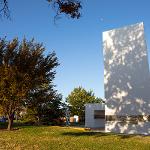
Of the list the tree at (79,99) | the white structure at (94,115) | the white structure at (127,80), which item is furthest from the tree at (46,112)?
the tree at (79,99)

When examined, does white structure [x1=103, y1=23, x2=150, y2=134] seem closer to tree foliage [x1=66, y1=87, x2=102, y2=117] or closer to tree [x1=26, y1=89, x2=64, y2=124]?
tree [x1=26, y1=89, x2=64, y2=124]

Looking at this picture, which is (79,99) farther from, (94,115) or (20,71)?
(20,71)

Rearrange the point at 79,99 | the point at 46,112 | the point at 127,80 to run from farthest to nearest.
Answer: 1. the point at 79,99
2. the point at 46,112
3. the point at 127,80

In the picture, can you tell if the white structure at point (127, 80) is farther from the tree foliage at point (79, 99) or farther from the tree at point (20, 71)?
the tree foliage at point (79, 99)

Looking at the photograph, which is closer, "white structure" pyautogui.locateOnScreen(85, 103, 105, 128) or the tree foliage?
"white structure" pyautogui.locateOnScreen(85, 103, 105, 128)

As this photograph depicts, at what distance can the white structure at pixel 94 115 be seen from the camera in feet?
180

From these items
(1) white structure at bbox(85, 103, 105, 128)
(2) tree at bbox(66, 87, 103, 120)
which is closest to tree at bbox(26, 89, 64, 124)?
(1) white structure at bbox(85, 103, 105, 128)

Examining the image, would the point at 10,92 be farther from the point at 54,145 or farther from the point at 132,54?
the point at 132,54

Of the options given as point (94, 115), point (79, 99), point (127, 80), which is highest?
point (79, 99)

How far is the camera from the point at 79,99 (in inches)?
3282

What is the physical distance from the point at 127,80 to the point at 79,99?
48463 millimetres

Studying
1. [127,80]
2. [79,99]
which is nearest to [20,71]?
[127,80]

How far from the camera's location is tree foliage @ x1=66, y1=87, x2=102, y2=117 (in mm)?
81750

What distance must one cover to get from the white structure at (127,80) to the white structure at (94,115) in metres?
17.8
